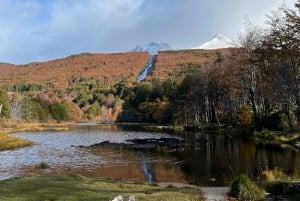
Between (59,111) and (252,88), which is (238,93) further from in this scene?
(59,111)

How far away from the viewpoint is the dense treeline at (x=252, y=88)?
45.1 m

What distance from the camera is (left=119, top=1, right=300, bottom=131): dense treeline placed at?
148 feet

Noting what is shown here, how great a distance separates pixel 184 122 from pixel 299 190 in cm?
8606

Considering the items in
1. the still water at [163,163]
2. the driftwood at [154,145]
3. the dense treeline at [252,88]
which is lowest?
the still water at [163,163]

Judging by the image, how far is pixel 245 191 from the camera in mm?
18828

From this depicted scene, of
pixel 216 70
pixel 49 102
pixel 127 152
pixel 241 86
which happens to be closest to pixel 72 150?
pixel 127 152

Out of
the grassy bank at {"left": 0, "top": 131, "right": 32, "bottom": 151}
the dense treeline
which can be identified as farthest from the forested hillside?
the grassy bank at {"left": 0, "top": 131, "right": 32, "bottom": 151}

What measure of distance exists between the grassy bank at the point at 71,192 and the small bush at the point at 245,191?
5.77 feet

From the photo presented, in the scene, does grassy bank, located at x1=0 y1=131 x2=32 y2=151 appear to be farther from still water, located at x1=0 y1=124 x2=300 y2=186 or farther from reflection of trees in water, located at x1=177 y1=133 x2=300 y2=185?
reflection of trees in water, located at x1=177 y1=133 x2=300 y2=185

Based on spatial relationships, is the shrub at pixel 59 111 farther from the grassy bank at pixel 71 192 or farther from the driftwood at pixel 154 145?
the grassy bank at pixel 71 192

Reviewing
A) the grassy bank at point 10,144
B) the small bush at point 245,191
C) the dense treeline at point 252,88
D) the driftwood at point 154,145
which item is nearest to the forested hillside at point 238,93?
the dense treeline at point 252,88

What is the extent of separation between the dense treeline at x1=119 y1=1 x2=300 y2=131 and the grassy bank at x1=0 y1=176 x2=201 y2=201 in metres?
25.4

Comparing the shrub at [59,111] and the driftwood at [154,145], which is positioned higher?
the shrub at [59,111]

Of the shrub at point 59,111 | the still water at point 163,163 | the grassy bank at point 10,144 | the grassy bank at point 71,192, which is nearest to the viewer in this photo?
the grassy bank at point 71,192
